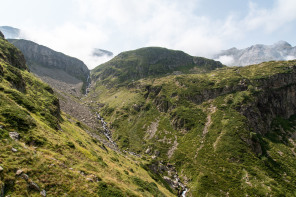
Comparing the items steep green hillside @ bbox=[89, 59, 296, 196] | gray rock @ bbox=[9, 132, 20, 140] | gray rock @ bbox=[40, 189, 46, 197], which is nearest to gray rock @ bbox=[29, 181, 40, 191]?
gray rock @ bbox=[40, 189, 46, 197]

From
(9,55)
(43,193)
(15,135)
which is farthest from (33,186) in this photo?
(9,55)

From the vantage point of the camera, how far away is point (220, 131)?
102 metres

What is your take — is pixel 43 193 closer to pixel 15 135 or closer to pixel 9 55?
pixel 15 135

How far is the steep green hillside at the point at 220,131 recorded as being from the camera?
77875 millimetres

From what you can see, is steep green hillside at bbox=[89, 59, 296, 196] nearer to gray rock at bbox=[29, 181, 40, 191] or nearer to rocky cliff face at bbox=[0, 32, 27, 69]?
gray rock at bbox=[29, 181, 40, 191]

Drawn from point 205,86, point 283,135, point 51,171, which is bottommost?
point 51,171

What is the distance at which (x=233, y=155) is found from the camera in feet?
283

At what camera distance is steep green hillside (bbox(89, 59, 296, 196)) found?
7788 cm

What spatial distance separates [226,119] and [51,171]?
112 m

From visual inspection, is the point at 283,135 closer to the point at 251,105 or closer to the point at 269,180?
the point at 251,105

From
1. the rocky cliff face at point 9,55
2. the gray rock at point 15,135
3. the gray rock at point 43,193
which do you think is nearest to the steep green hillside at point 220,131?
the gray rock at point 15,135

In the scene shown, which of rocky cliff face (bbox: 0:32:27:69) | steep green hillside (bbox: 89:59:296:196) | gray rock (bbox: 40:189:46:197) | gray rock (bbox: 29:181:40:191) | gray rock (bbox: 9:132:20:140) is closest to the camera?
gray rock (bbox: 29:181:40:191)

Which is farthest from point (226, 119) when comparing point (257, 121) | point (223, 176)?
point (223, 176)

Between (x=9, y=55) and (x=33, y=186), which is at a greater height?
(x=9, y=55)
